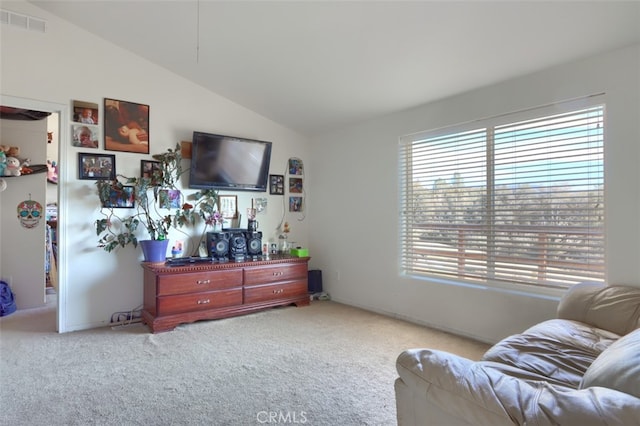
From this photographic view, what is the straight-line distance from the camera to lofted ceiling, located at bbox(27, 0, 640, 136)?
2.25m

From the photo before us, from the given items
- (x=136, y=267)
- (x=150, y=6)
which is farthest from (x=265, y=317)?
(x=150, y=6)

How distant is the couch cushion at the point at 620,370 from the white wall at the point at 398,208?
1544mm

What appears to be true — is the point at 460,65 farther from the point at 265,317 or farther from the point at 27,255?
the point at 27,255

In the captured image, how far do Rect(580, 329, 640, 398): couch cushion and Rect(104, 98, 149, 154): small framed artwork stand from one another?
397cm

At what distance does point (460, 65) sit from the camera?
9.14ft

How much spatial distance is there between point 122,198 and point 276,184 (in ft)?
6.03

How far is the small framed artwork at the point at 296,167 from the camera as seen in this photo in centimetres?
482

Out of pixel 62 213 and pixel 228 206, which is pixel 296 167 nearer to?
pixel 228 206

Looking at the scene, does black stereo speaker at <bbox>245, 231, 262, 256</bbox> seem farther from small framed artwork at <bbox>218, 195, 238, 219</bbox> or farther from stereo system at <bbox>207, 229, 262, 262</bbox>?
small framed artwork at <bbox>218, 195, 238, 219</bbox>

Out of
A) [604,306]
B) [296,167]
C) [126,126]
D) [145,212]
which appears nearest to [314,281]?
[296,167]

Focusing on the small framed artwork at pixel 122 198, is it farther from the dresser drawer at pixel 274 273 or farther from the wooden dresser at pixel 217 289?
the dresser drawer at pixel 274 273
